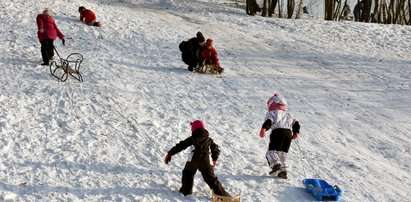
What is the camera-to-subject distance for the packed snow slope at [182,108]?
9.12 meters

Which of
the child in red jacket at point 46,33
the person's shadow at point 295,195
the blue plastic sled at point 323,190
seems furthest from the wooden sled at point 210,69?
the blue plastic sled at point 323,190

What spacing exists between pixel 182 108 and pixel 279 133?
13.6ft

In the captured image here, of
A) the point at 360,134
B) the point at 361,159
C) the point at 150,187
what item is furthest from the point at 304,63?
the point at 150,187

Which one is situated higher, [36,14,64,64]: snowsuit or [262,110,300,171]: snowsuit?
[36,14,64,64]: snowsuit

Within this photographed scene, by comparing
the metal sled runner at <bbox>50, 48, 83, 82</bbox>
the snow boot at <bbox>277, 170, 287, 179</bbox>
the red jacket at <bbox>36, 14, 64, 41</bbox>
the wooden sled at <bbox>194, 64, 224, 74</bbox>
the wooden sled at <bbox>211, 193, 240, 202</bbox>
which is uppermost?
the red jacket at <bbox>36, 14, 64, 41</bbox>

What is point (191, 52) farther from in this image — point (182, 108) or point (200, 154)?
point (200, 154)

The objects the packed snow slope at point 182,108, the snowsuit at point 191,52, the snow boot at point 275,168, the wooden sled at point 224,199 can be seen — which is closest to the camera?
the wooden sled at point 224,199

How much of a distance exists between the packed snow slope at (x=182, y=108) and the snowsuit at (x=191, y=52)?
0.41m

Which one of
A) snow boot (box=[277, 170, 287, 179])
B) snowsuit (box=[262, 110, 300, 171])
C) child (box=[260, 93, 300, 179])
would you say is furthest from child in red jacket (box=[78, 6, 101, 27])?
snow boot (box=[277, 170, 287, 179])

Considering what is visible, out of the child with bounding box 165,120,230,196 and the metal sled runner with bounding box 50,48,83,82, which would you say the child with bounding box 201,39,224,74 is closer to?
the metal sled runner with bounding box 50,48,83,82

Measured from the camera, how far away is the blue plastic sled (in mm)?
8648

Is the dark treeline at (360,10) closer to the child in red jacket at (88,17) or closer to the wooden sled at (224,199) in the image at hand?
the child in red jacket at (88,17)

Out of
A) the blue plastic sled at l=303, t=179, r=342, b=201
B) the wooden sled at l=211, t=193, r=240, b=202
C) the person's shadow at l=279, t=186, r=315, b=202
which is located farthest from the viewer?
the person's shadow at l=279, t=186, r=315, b=202

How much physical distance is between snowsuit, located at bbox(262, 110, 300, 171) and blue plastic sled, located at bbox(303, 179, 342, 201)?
678 millimetres
